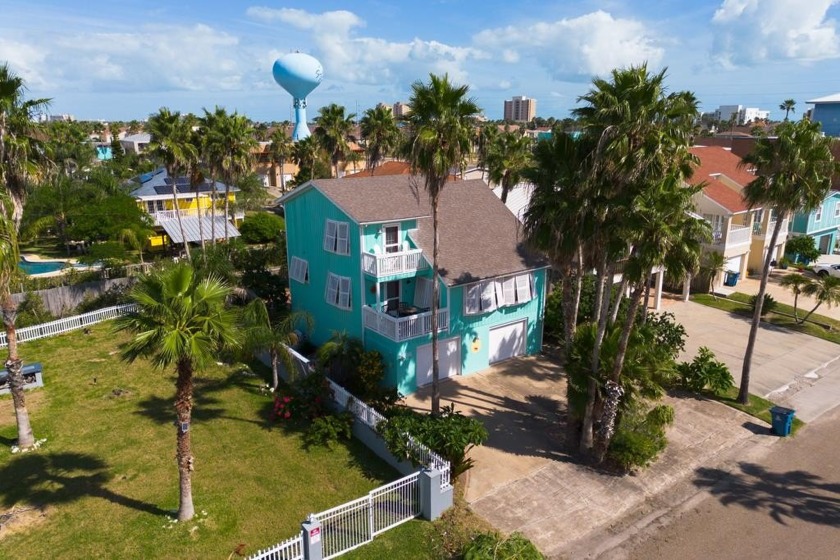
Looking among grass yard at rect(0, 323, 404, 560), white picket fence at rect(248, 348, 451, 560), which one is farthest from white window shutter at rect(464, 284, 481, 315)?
white picket fence at rect(248, 348, 451, 560)

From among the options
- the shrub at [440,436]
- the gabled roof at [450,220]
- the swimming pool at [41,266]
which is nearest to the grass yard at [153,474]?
the shrub at [440,436]

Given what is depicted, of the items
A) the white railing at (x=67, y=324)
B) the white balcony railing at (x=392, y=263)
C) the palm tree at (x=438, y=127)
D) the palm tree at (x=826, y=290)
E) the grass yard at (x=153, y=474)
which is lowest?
the grass yard at (x=153, y=474)

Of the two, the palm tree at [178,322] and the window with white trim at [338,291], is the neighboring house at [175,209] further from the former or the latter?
the palm tree at [178,322]

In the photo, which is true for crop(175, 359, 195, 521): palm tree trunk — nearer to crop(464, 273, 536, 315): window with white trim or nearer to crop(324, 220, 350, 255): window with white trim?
crop(324, 220, 350, 255): window with white trim

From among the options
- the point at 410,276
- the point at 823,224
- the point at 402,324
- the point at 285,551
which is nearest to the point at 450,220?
the point at 410,276

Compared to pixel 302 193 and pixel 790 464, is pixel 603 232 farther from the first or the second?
pixel 302 193

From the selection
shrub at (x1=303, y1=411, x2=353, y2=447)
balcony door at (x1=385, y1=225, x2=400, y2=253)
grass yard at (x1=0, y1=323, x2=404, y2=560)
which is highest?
balcony door at (x1=385, y1=225, x2=400, y2=253)
